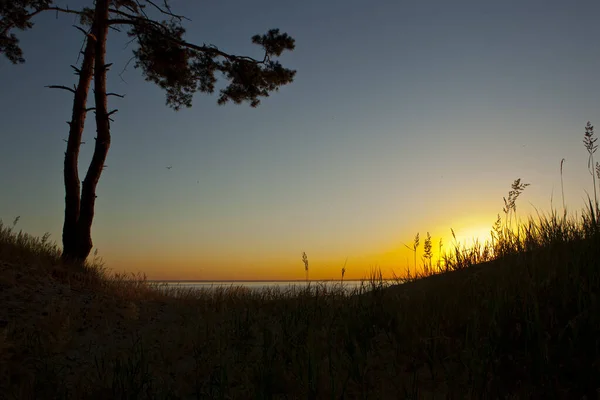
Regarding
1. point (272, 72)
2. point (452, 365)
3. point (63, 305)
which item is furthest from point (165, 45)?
point (452, 365)

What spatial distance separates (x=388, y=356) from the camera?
466 centimetres

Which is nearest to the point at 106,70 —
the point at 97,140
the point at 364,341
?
the point at 97,140

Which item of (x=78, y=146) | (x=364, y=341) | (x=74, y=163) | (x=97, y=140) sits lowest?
(x=364, y=341)

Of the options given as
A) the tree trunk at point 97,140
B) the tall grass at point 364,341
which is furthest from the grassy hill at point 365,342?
the tree trunk at point 97,140

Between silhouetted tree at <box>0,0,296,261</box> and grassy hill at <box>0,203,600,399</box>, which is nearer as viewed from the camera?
grassy hill at <box>0,203,600,399</box>

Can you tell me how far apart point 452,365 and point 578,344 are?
1103 mm

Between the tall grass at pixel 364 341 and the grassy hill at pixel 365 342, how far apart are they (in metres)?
0.02

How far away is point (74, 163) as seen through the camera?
39.7 feet

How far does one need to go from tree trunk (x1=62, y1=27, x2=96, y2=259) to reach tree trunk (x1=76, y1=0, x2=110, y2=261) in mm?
170

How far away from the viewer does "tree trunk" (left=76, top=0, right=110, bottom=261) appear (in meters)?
11.9

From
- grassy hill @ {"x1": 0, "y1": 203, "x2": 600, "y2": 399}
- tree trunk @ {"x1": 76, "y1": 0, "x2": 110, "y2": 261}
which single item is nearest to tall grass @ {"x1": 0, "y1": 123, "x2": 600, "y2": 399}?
grassy hill @ {"x1": 0, "y1": 203, "x2": 600, "y2": 399}

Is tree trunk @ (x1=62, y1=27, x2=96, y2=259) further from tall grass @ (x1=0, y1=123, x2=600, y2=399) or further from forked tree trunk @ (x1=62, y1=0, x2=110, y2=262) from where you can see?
tall grass @ (x1=0, y1=123, x2=600, y2=399)

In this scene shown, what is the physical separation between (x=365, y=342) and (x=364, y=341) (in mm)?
158

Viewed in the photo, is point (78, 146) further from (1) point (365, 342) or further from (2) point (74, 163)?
(1) point (365, 342)
